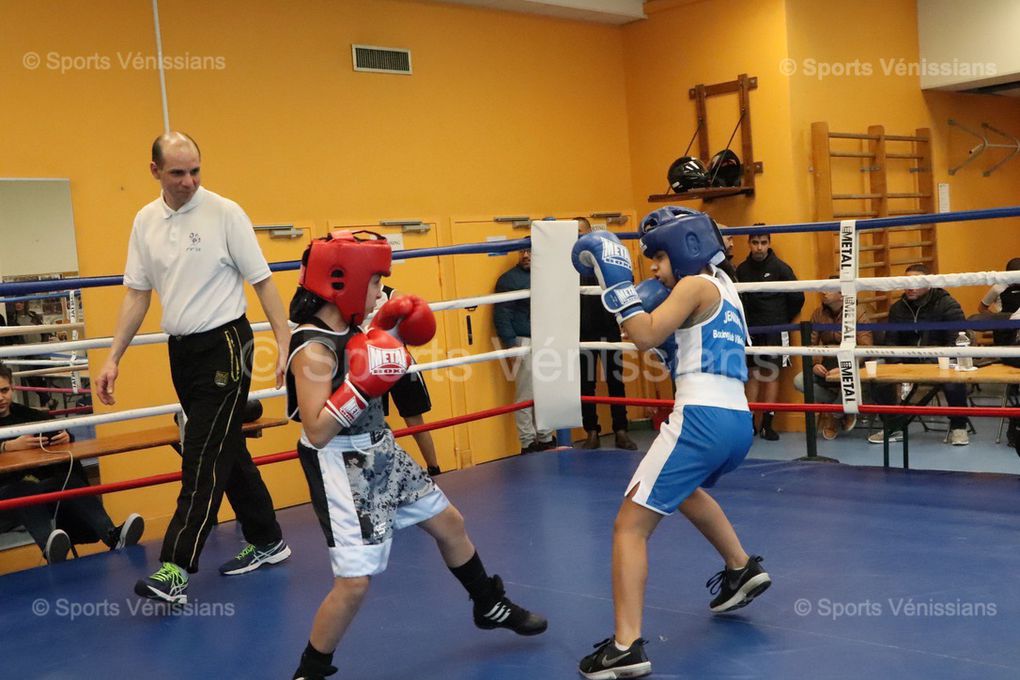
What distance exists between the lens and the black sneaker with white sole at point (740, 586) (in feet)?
8.30

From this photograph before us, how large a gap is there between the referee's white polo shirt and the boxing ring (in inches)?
16.7

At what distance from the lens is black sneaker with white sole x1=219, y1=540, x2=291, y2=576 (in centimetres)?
325

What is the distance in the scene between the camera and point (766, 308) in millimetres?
6777

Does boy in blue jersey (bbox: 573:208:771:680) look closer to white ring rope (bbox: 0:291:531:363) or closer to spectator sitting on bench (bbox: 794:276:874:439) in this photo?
white ring rope (bbox: 0:291:531:363)

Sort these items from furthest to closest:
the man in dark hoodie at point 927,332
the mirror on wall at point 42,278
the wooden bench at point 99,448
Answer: the man in dark hoodie at point 927,332
the mirror on wall at point 42,278
the wooden bench at point 99,448

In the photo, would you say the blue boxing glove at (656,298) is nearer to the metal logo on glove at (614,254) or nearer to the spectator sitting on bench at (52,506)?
the metal logo on glove at (614,254)

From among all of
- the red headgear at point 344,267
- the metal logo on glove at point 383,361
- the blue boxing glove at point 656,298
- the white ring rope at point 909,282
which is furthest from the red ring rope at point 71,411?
the blue boxing glove at point 656,298

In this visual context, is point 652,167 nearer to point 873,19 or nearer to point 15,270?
point 873,19

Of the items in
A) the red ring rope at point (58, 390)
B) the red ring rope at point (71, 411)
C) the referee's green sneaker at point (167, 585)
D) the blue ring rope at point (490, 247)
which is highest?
the blue ring rope at point (490, 247)

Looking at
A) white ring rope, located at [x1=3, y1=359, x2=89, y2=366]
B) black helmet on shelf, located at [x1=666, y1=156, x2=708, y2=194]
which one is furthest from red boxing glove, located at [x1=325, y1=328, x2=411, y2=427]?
black helmet on shelf, located at [x1=666, y1=156, x2=708, y2=194]

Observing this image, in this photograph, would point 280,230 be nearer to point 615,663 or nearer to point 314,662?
point 314,662

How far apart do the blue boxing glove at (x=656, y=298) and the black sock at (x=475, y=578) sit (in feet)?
2.13

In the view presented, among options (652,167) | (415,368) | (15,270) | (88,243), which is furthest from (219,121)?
(652,167)

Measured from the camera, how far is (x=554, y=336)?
4301mm
